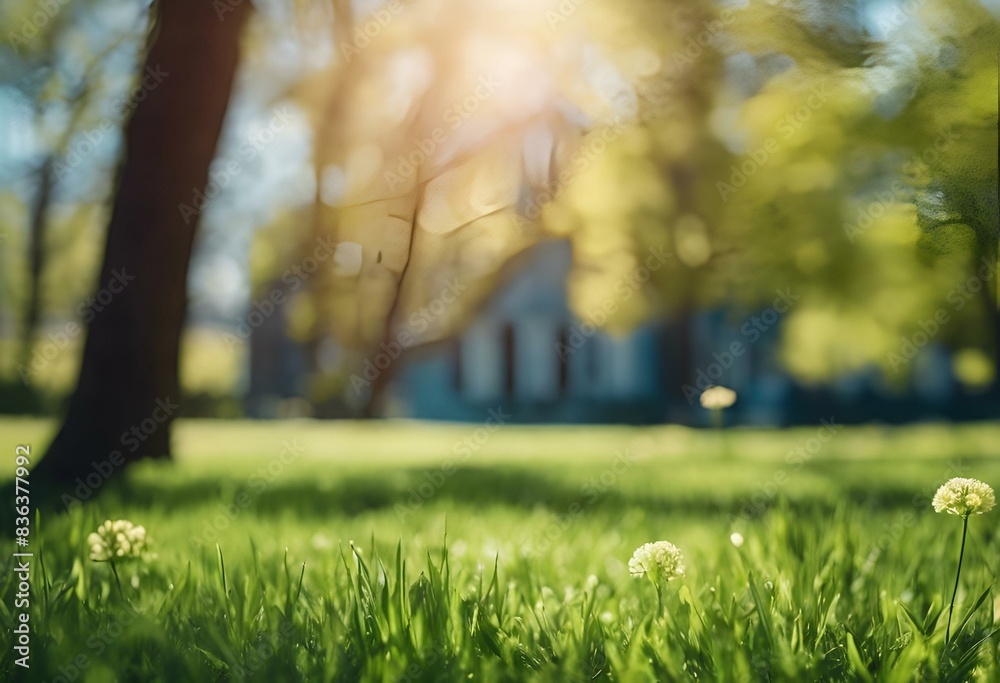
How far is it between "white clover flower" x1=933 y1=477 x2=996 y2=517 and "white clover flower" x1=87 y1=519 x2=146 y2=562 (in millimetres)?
1888

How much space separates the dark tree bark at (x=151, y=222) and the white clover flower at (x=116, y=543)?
122 inches

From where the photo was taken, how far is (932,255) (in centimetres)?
209

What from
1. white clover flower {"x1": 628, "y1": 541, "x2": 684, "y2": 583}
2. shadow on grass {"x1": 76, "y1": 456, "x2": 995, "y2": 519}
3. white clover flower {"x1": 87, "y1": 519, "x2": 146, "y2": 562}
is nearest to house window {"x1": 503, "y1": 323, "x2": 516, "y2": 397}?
shadow on grass {"x1": 76, "y1": 456, "x2": 995, "y2": 519}

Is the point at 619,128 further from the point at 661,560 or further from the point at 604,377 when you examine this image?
the point at 604,377

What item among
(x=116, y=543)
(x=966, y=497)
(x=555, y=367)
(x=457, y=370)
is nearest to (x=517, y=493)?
(x=116, y=543)

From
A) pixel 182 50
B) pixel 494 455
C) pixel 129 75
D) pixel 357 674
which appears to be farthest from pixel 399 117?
pixel 494 455

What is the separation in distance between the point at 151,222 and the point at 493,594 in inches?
143

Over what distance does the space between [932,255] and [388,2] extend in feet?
7.49

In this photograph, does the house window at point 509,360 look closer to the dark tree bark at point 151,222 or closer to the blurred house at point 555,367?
the blurred house at point 555,367

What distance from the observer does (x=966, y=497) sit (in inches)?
69.6

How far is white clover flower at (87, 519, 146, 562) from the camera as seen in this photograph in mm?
2104

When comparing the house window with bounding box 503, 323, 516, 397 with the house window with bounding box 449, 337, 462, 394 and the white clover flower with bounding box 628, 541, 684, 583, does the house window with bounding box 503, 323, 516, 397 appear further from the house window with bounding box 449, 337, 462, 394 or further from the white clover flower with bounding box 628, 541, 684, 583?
the white clover flower with bounding box 628, 541, 684, 583

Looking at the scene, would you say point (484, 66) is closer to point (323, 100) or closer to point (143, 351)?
point (323, 100)

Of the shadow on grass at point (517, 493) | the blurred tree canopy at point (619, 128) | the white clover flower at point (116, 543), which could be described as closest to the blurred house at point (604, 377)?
the blurred tree canopy at point (619, 128)
